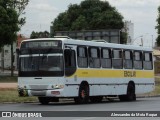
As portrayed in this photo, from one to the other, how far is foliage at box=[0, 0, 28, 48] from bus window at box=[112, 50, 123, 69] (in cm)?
3303

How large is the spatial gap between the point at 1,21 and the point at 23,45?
3768cm

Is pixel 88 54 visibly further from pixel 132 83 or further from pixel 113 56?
pixel 132 83

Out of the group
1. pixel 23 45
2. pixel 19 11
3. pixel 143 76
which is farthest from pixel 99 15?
pixel 23 45

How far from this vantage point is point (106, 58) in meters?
32.9

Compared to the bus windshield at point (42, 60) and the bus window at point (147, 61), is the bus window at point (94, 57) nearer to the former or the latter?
the bus windshield at point (42, 60)

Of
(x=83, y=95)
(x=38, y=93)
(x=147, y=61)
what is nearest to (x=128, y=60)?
(x=147, y=61)

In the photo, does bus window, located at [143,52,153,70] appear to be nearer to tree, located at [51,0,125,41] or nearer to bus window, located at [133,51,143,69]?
bus window, located at [133,51,143,69]

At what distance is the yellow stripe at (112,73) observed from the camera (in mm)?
30731

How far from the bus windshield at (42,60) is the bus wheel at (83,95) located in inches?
70.2

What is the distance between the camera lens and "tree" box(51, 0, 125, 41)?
98375 mm

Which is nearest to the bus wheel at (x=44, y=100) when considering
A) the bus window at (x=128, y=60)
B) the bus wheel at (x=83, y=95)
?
the bus wheel at (x=83, y=95)

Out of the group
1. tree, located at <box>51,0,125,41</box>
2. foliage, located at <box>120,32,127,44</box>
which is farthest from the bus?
tree, located at <box>51,0,125,41</box>

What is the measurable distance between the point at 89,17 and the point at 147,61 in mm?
64824

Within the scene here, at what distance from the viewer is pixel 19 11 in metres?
70.8
